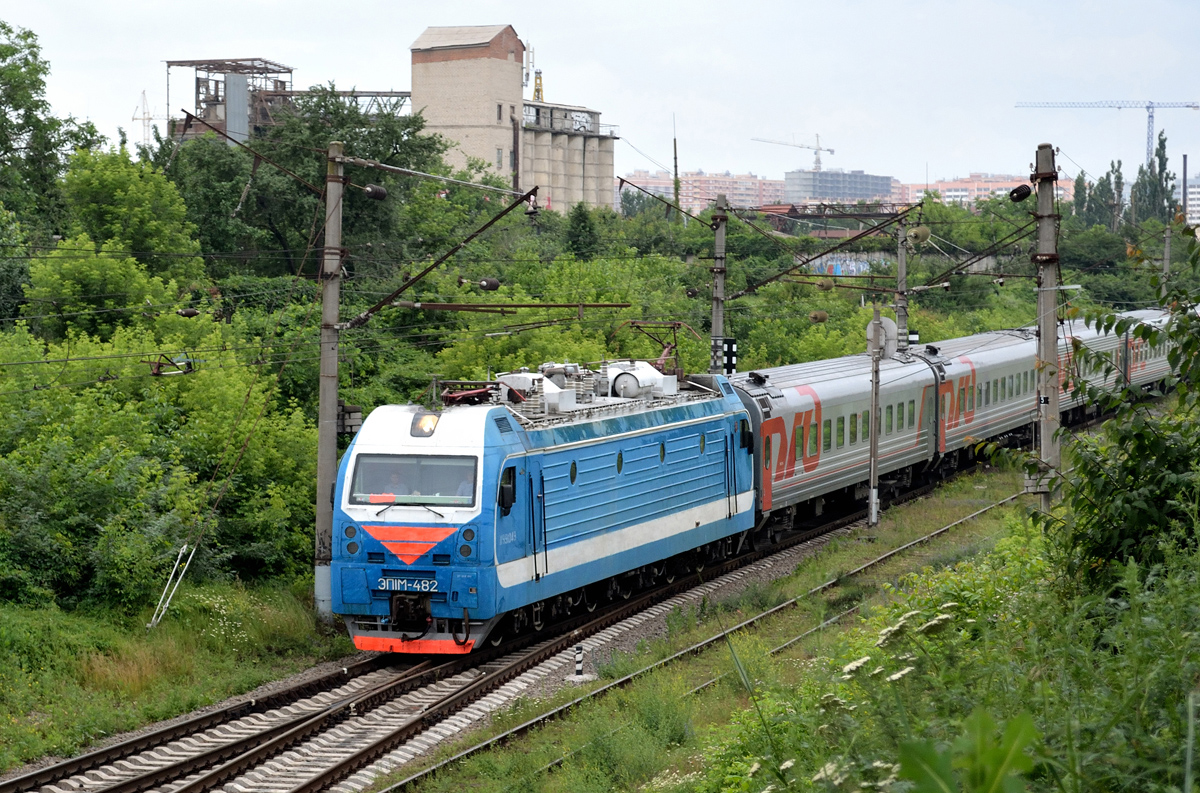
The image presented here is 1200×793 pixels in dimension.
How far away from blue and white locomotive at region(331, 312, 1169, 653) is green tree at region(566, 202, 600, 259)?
28.1 metres

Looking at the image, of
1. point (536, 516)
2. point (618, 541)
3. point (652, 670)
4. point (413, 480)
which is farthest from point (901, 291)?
point (413, 480)

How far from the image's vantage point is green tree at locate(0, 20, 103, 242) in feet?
151

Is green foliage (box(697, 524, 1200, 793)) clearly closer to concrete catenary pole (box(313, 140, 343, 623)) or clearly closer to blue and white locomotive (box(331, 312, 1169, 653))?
blue and white locomotive (box(331, 312, 1169, 653))

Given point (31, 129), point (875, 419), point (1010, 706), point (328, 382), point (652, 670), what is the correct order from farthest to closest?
point (31, 129) < point (875, 419) < point (328, 382) < point (652, 670) < point (1010, 706)

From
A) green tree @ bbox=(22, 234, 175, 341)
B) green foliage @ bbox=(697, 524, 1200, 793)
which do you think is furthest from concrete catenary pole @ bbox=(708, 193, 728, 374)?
green foliage @ bbox=(697, 524, 1200, 793)

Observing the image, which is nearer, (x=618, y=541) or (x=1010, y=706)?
(x=1010, y=706)

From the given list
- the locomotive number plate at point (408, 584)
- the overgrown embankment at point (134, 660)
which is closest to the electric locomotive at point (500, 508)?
the locomotive number plate at point (408, 584)

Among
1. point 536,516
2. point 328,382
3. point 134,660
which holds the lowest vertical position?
point 134,660

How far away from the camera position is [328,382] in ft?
57.6

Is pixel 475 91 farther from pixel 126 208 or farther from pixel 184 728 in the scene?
pixel 184 728

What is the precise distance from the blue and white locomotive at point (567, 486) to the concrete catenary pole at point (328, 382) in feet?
5.17

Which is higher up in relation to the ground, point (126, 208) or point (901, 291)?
point (126, 208)

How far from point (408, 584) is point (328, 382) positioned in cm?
366

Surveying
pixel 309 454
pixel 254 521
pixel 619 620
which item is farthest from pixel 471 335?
pixel 619 620
